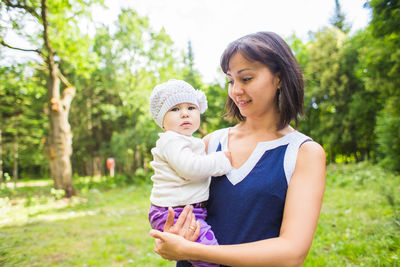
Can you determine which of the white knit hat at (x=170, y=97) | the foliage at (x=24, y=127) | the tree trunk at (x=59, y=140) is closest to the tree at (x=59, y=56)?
the tree trunk at (x=59, y=140)

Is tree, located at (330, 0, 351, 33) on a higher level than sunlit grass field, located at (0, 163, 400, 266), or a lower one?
higher

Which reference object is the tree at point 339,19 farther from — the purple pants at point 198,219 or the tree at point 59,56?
the purple pants at point 198,219

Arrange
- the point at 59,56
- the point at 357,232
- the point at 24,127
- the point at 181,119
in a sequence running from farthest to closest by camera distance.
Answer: the point at 24,127, the point at 59,56, the point at 357,232, the point at 181,119

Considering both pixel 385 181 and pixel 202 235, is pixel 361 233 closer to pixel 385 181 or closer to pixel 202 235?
pixel 202 235

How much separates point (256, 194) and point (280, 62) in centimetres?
66

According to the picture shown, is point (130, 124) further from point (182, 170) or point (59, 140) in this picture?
point (182, 170)

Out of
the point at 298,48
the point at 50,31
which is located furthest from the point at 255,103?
the point at 298,48

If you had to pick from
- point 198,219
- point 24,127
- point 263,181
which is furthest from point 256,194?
point 24,127

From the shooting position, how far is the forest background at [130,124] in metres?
3.88

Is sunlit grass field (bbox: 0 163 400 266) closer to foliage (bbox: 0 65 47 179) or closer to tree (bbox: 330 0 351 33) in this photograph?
foliage (bbox: 0 65 47 179)

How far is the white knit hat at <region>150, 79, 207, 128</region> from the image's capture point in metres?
1.55

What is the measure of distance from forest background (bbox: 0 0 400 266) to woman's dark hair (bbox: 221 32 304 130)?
26 cm

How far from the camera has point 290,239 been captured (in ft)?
A: 3.73

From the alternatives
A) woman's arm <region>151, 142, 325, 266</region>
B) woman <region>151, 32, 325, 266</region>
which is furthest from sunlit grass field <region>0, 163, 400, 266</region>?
woman <region>151, 32, 325, 266</region>
